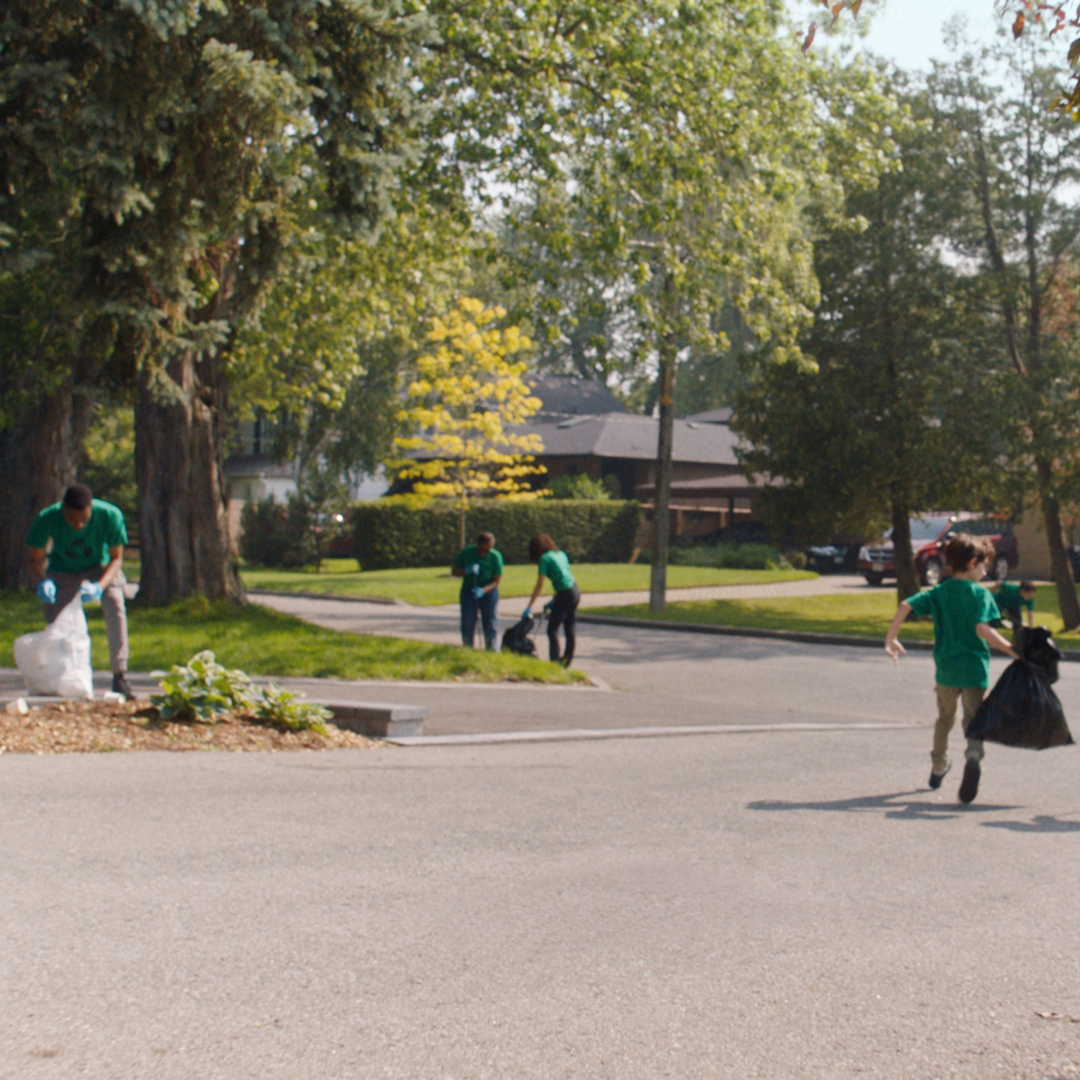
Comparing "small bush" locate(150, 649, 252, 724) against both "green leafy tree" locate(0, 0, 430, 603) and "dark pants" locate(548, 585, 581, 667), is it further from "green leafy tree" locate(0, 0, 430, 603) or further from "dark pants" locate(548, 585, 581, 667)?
"dark pants" locate(548, 585, 581, 667)

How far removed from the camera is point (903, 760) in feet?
32.1

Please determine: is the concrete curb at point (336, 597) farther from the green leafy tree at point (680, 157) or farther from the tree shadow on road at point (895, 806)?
the tree shadow on road at point (895, 806)

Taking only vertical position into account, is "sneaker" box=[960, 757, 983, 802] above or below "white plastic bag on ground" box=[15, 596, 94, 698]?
below

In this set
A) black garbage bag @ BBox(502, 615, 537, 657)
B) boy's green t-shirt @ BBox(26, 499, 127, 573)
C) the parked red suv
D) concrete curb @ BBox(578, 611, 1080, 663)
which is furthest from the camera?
the parked red suv

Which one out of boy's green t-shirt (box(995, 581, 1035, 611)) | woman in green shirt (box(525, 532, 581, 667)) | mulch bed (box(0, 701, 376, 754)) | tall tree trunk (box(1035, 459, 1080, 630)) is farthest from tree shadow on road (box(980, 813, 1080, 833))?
tall tree trunk (box(1035, 459, 1080, 630))

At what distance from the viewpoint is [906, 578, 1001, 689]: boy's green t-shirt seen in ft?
26.2

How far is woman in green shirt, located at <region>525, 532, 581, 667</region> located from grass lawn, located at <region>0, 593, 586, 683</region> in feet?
3.67

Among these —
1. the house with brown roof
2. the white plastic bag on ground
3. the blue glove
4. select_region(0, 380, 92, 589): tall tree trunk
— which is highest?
the house with brown roof

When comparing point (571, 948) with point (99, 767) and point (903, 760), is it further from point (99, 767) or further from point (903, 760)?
point (903, 760)

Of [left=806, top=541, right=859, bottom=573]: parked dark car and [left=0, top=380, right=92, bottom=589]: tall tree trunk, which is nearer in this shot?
[left=0, top=380, right=92, bottom=589]: tall tree trunk

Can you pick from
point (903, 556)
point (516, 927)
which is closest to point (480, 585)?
point (516, 927)

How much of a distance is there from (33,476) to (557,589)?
33.5ft

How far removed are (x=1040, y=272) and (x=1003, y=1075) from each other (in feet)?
75.4

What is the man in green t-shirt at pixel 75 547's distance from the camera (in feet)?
31.3
